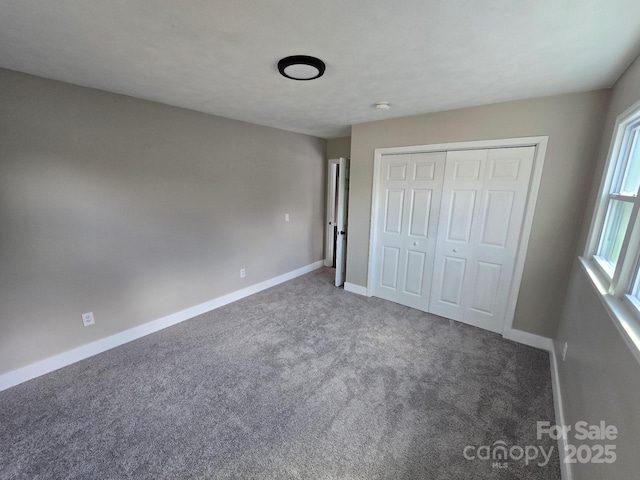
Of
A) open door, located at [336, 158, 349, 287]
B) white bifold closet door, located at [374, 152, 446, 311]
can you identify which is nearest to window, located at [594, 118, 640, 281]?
white bifold closet door, located at [374, 152, 446, 311]

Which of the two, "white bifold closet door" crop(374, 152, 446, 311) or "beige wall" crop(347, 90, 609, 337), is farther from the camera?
"white bifold closet door" crop(374, 152, 446, 311)

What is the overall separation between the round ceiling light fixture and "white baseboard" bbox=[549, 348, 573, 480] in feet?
8.82

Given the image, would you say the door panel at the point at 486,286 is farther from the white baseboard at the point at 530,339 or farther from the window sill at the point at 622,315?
the window sill at the point at 622,315

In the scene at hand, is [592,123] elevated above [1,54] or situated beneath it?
situated beneath

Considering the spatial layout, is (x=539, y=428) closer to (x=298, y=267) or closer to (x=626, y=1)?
(x=626, y=1)

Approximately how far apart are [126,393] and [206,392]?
0.60 metres

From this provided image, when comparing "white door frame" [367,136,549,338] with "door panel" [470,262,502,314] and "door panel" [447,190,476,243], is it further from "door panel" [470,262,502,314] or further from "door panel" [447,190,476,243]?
"door panel" [447,190,476,243]

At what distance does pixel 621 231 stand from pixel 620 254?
473 mm

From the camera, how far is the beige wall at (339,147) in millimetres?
4566

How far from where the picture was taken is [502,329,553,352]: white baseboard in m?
2.55

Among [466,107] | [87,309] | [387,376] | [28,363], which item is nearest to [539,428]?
[387,376]

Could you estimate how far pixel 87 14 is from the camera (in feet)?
4.16

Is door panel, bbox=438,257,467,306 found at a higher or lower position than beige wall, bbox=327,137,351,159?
lower

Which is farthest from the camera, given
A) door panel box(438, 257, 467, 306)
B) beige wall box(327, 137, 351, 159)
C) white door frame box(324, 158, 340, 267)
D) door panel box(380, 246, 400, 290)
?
white door frame box(324, 158, 340, 267)
